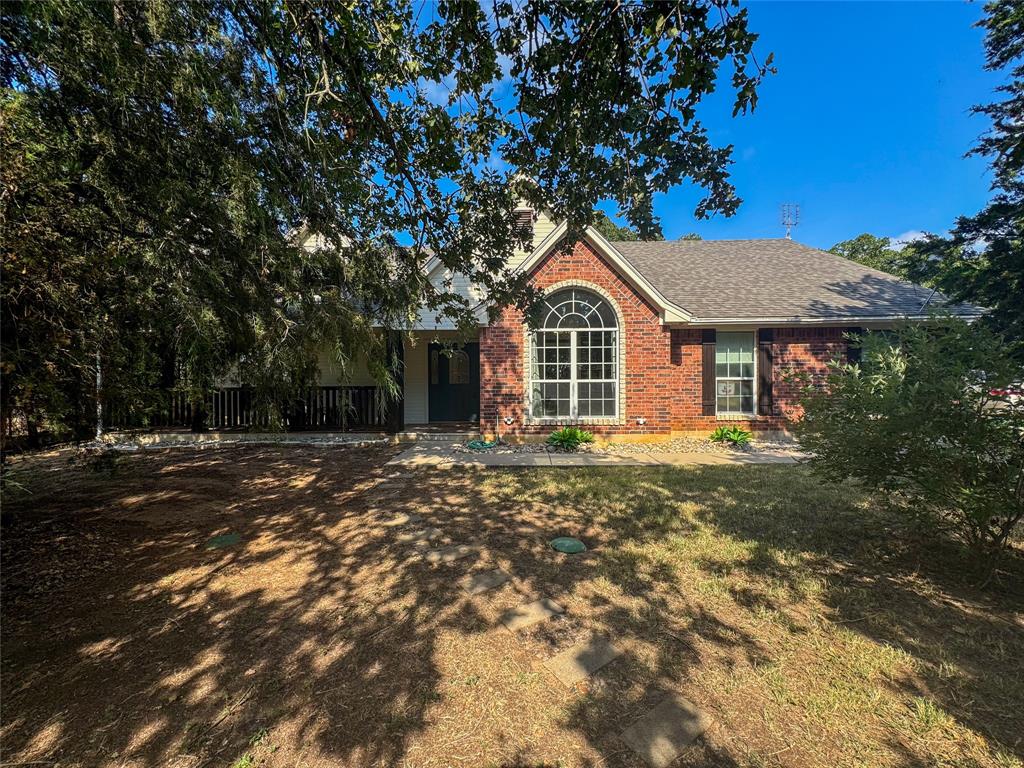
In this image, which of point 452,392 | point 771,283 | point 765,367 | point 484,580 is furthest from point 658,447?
point 484,580

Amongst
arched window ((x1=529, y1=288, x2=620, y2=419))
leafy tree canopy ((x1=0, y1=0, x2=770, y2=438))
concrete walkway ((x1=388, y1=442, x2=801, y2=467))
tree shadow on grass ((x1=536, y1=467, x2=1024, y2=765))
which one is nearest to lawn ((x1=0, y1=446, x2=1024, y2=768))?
tree shadow on grass ((x1=536, y1=467, x2=1024, y2=765))

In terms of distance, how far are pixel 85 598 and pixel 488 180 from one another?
5391 millimetres

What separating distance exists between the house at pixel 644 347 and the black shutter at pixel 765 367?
25 mm

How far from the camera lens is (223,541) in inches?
175

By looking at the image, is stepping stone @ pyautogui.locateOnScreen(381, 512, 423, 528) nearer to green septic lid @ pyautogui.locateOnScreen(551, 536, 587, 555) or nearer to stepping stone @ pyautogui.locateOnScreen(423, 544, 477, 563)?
stepping stone @ pyautogui.locateOnScreen(423, 544, 477, 563)

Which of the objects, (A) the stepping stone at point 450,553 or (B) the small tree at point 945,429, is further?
(A) the stepping stone at point 450,553

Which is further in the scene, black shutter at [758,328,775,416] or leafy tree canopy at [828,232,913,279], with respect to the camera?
leafy tree canopy at [828,232,913,279]

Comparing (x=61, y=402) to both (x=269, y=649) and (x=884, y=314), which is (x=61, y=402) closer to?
(x=269, y=649)

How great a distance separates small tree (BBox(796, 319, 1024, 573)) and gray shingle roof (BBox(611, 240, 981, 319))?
6.70 m

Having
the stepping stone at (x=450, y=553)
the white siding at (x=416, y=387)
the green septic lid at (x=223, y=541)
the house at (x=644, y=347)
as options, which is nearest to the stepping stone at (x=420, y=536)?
the stepping stone at (x=450, y=553)

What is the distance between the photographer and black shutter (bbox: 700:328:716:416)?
10180 mm

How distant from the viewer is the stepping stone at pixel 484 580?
3.43 metres

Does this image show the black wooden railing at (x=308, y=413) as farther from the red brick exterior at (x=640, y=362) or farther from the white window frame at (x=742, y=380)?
the white window frame at (x=742, y=380)

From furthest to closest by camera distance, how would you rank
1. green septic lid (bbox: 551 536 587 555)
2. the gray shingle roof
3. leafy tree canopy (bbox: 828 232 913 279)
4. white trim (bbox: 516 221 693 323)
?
leafy tree canopy (bbox: 828 232 913 279), the gray shingle roof, white trim (bbox: 516 221 693 323), green septic lid (bbox: 551 536 587 555)
